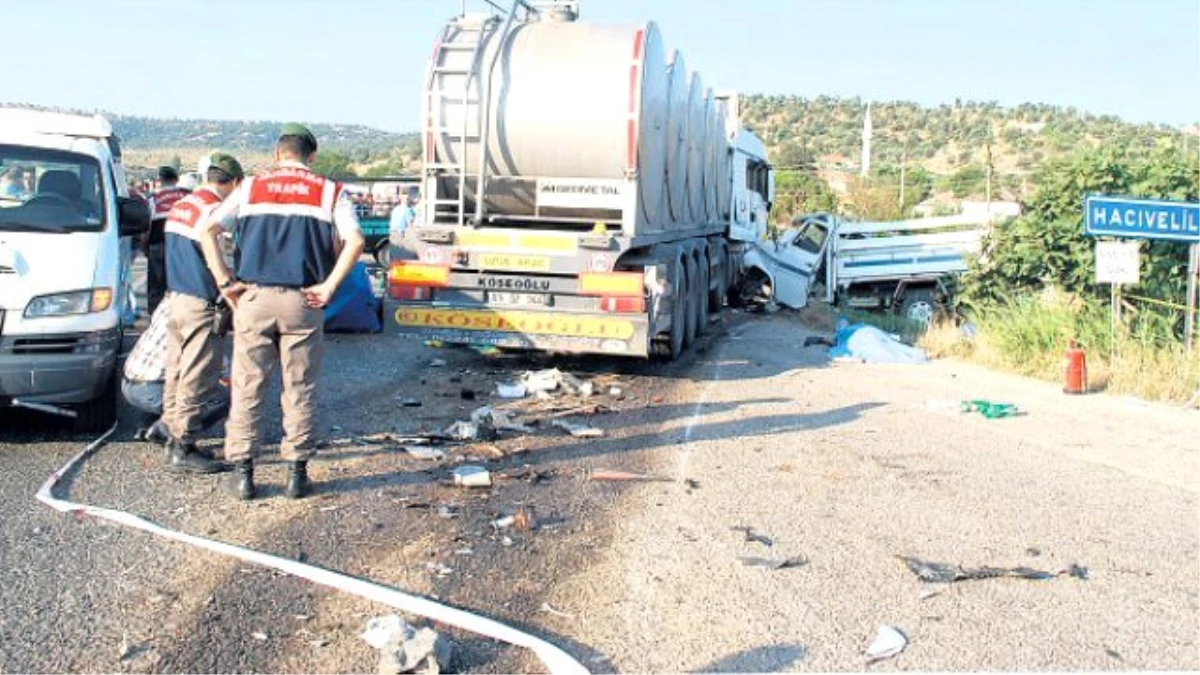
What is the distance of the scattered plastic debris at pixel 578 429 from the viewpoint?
330 inches

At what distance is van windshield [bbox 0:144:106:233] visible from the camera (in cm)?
758

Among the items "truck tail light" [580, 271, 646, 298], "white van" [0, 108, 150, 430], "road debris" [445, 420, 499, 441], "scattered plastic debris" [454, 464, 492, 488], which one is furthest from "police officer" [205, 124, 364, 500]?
"truck tail light" [580, 271, 646, 298]

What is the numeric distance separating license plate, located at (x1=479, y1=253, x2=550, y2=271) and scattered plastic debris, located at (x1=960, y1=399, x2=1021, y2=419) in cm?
393

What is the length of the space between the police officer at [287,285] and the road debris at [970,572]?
3.22 m

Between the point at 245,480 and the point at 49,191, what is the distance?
3.08 meters

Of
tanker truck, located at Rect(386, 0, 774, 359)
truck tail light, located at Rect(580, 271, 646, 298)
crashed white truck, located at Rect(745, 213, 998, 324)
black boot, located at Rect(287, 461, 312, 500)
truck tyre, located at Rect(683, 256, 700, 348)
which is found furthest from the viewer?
crashed white truck, located at Rect(745, 213, 998, 324)

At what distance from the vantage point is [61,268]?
7246 millimetres

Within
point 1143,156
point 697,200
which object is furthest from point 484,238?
point 1143,156

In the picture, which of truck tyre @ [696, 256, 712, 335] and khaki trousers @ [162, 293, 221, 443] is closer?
khaki trousers @ [162, 293, 221, 443]

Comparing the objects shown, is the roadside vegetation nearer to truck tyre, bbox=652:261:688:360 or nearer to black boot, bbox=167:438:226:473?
truck tyre, bbox=652:261:688:360

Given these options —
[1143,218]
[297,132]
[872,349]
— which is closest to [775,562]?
[297,132]

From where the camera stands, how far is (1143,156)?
1394 centimetres

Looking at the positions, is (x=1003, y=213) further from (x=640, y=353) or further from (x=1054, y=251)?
(x=640, y=353)

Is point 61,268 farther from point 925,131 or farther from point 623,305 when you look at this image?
point 925,131
